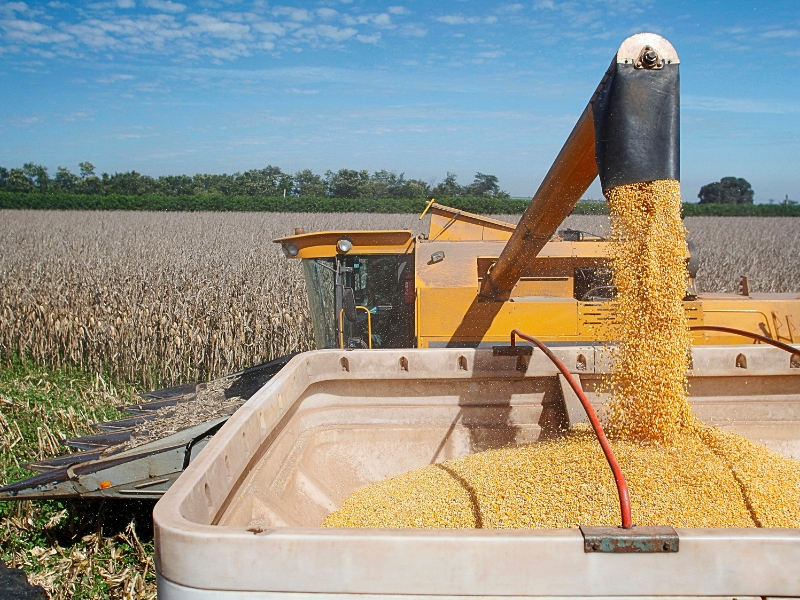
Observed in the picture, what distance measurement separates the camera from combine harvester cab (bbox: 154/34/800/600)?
139 centimetres

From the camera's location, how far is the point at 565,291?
505 cm

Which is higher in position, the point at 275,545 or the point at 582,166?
Answer: the point at 582,166

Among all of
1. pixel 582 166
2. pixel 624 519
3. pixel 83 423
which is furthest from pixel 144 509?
pixel 624 519

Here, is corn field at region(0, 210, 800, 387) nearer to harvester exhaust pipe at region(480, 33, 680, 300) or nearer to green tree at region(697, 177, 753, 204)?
harvester exhaust pipe at region(480, 33, 680, 300)

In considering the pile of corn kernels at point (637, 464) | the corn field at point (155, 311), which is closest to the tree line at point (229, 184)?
the corn field at point (155, 311)

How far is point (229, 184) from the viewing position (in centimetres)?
4088

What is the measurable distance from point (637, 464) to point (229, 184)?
4073cm

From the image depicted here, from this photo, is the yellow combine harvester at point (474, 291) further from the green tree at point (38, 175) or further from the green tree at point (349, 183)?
the green tree at point (38, 175)

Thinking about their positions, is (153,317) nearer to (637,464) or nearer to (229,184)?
(637,464)

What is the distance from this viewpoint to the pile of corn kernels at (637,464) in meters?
2.31

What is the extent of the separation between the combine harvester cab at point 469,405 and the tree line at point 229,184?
77.9ft

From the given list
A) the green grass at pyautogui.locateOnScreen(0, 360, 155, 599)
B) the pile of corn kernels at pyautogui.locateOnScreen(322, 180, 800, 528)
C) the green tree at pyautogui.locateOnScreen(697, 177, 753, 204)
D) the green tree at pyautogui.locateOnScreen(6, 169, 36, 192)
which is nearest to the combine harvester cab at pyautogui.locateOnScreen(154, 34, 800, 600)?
the pile of corn kernels at pyautogui.locateOnScreen(322, 180, 800, 528)

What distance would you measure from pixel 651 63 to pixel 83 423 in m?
6.39

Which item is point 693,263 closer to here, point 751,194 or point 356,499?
point 356,499
